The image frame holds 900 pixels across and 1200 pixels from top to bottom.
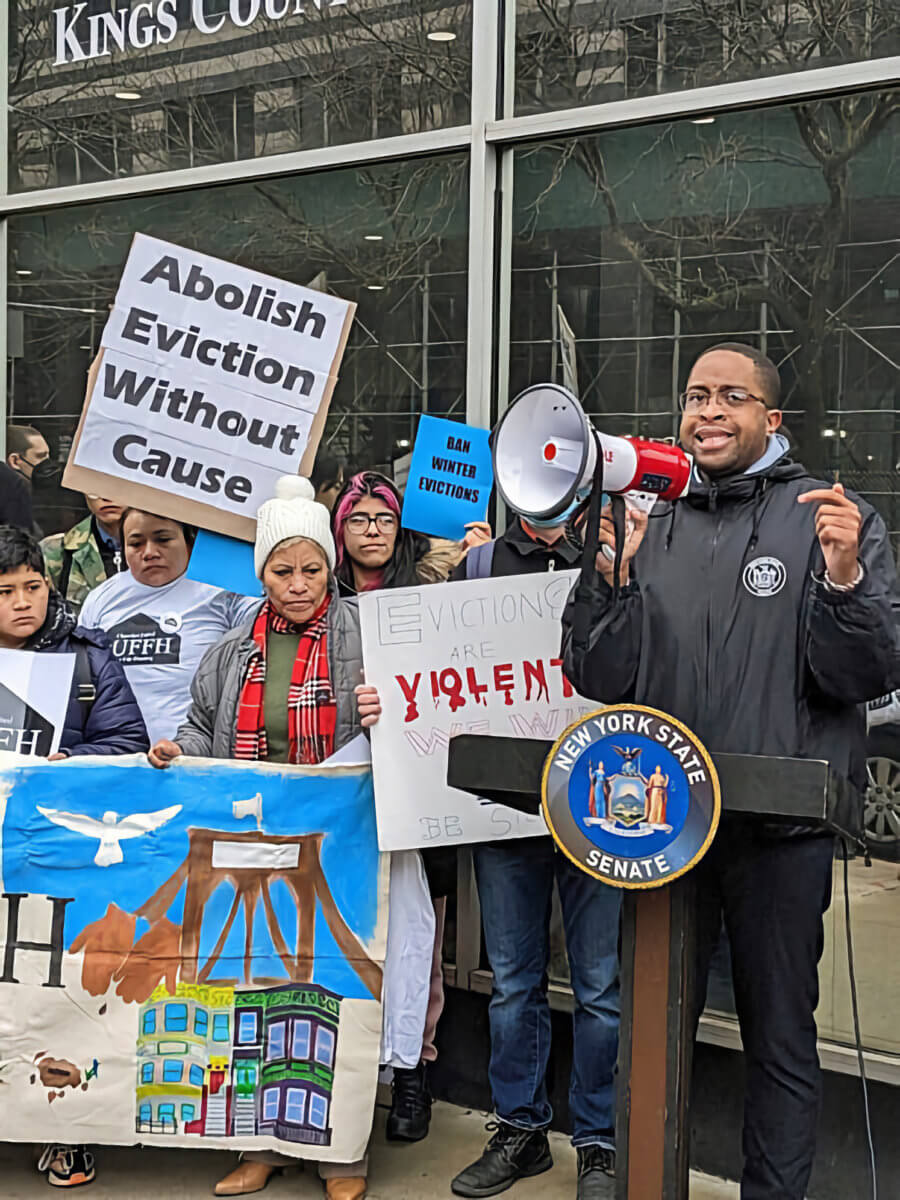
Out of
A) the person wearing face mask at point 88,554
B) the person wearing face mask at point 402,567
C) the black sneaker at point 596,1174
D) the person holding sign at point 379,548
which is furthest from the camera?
the person wearing face mask at point 88,554

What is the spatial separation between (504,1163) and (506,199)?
3.07 meters

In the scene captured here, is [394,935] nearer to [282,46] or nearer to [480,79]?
[480,79]

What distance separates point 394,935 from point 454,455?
1564 mm

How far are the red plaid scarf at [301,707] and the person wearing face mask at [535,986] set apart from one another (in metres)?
0.52

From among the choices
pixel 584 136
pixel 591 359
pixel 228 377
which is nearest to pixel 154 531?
pixel 228 377

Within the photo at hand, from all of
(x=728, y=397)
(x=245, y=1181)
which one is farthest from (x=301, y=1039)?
(x=728, y=397)

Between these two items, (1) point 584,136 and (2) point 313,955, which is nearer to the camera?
(2) point 313,955

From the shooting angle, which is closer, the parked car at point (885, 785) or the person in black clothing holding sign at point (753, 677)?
the person in black clothing holding sign at point (753, 677)

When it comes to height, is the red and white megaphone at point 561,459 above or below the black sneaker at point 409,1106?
above

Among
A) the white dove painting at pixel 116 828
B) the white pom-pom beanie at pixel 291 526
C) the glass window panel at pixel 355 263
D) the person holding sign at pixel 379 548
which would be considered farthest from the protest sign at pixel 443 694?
the glass window panel at pixel 355 263

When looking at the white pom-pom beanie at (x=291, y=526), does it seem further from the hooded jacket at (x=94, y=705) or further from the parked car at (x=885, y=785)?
the parked car at (x=885, y=785)

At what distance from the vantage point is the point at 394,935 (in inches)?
179

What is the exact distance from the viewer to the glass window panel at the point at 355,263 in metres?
5.38

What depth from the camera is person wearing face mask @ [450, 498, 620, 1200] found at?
4.38 m
